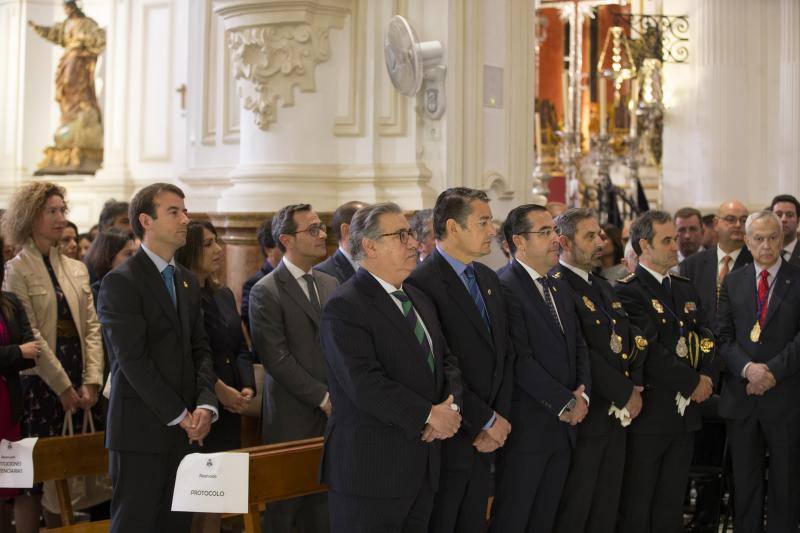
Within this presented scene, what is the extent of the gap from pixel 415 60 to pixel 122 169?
5952mm

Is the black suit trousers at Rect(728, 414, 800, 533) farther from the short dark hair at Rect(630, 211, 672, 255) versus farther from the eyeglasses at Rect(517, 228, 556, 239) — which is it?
the eyeglasses at Rect(517, 228, 556, 239)

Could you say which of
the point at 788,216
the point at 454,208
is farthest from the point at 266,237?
the point at 788,216

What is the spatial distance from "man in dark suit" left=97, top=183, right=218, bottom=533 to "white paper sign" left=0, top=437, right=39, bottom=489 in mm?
313

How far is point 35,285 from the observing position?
525 cm

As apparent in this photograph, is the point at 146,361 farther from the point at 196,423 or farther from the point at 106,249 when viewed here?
the point at 106,249

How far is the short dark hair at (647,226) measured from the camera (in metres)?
5.41

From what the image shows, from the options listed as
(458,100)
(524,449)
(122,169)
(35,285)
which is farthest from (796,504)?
(122,169)

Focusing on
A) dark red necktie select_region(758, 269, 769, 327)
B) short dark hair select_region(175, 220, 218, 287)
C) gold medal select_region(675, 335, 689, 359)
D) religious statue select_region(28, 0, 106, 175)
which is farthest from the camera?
religious statue select_region(28, 0, 106, 175)

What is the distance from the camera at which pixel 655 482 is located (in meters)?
5.38

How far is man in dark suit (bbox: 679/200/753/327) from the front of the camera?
21.7 ft

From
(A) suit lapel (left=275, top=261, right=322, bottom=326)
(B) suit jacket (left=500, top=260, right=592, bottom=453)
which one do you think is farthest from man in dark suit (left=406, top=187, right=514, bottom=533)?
(A) suit lapel (left=275, top=261, right=322, bottom=326)

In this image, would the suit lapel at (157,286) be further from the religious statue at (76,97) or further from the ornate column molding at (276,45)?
the religious statue at (76,97)

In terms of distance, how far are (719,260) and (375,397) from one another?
3714 mm

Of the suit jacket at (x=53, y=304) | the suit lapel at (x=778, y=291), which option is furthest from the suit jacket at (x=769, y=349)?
the suit jacket at (x=53, y=304)
